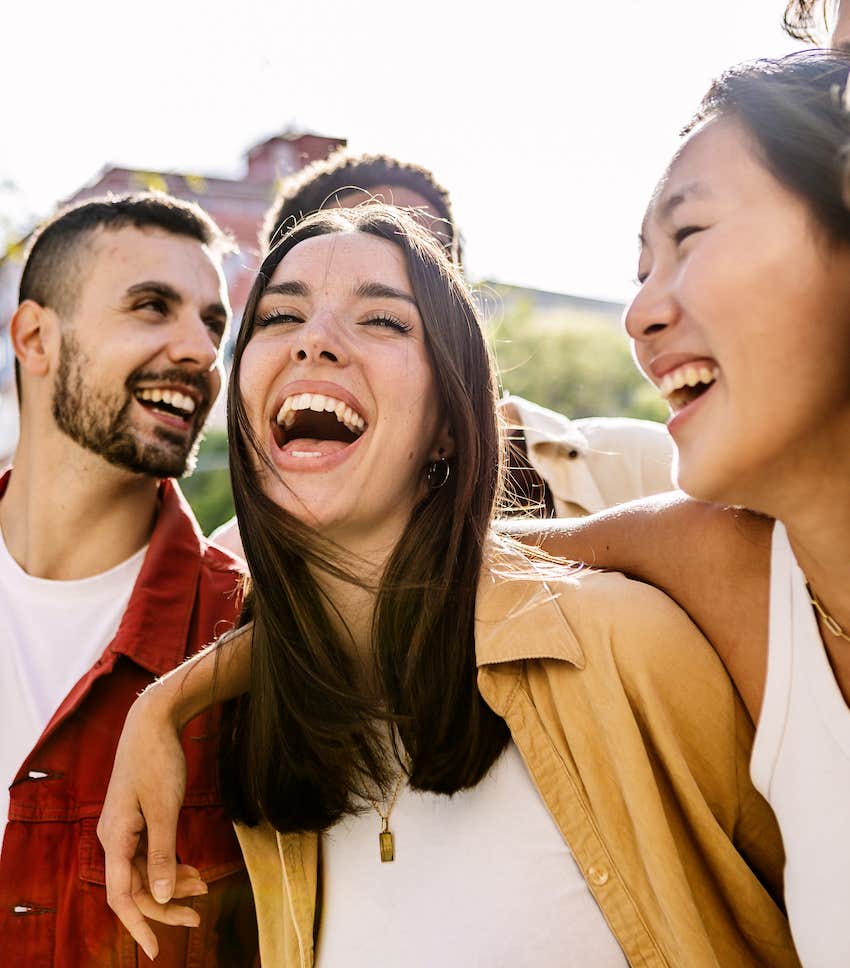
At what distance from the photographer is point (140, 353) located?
127 inches

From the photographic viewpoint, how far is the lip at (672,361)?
1.70 meters

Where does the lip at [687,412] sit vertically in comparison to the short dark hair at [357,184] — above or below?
above

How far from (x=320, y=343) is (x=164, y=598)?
108 centimetres

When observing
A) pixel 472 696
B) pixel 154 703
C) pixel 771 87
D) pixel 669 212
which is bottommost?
pixel 154 703

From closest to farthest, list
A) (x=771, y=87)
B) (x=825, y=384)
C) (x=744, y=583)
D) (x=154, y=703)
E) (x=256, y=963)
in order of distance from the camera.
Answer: (x=825, y=384), (x=771, y=87), (x=744, y=583), (x=154, y=703), (x=256, y=963)

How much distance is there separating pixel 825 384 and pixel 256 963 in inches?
77.6

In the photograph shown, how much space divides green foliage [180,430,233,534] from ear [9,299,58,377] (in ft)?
27.3

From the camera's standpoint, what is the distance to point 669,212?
1.75 m

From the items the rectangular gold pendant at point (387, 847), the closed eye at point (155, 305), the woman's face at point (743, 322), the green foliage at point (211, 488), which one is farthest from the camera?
the green foliage at point (211, 488)

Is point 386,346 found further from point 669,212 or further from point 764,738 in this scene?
point 764,738

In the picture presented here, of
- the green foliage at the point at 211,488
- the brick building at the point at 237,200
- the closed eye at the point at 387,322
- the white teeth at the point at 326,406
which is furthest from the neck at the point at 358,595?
the brick building at the point at 237,200

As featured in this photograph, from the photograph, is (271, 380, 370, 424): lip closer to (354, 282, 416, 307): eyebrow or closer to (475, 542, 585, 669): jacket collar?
(354, 282, 416, 307): eyebrow

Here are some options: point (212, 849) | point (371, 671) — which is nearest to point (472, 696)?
point (371, 671)

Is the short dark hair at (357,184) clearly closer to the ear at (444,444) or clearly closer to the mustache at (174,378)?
the mustache at (174,378)
